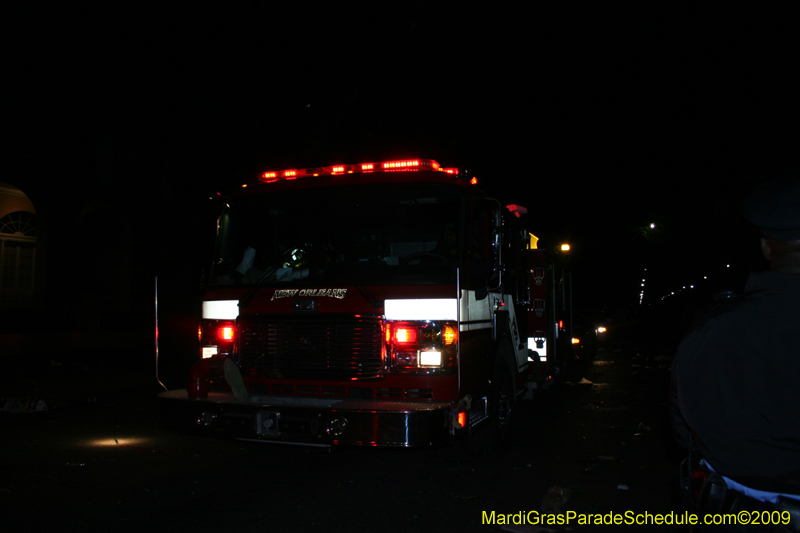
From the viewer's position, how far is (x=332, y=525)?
176 inches

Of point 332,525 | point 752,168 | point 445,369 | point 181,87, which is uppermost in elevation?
point 181,87

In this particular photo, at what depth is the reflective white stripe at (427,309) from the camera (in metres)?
5.20

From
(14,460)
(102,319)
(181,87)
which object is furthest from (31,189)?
(14,460)

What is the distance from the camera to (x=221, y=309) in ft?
19.5

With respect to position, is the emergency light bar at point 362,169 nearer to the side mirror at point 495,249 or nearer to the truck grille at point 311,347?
the side mirror at point 495,249

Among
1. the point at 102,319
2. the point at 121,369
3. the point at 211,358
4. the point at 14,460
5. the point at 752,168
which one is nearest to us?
the point at 211,358

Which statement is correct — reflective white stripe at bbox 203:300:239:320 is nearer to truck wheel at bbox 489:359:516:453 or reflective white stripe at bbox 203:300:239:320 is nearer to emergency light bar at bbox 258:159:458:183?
emergency light bar at bbox 258:159:458:183

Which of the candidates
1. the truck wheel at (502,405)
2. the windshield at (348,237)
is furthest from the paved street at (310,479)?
the windshield at (348,237)

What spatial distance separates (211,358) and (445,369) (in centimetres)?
209

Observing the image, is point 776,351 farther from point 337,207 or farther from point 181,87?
point 181,87

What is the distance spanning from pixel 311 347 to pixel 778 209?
13.6ft

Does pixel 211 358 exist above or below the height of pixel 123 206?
below

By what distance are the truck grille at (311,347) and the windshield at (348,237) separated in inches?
15.2

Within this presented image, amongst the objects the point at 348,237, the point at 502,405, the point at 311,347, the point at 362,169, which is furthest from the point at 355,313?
the point at 502,405
